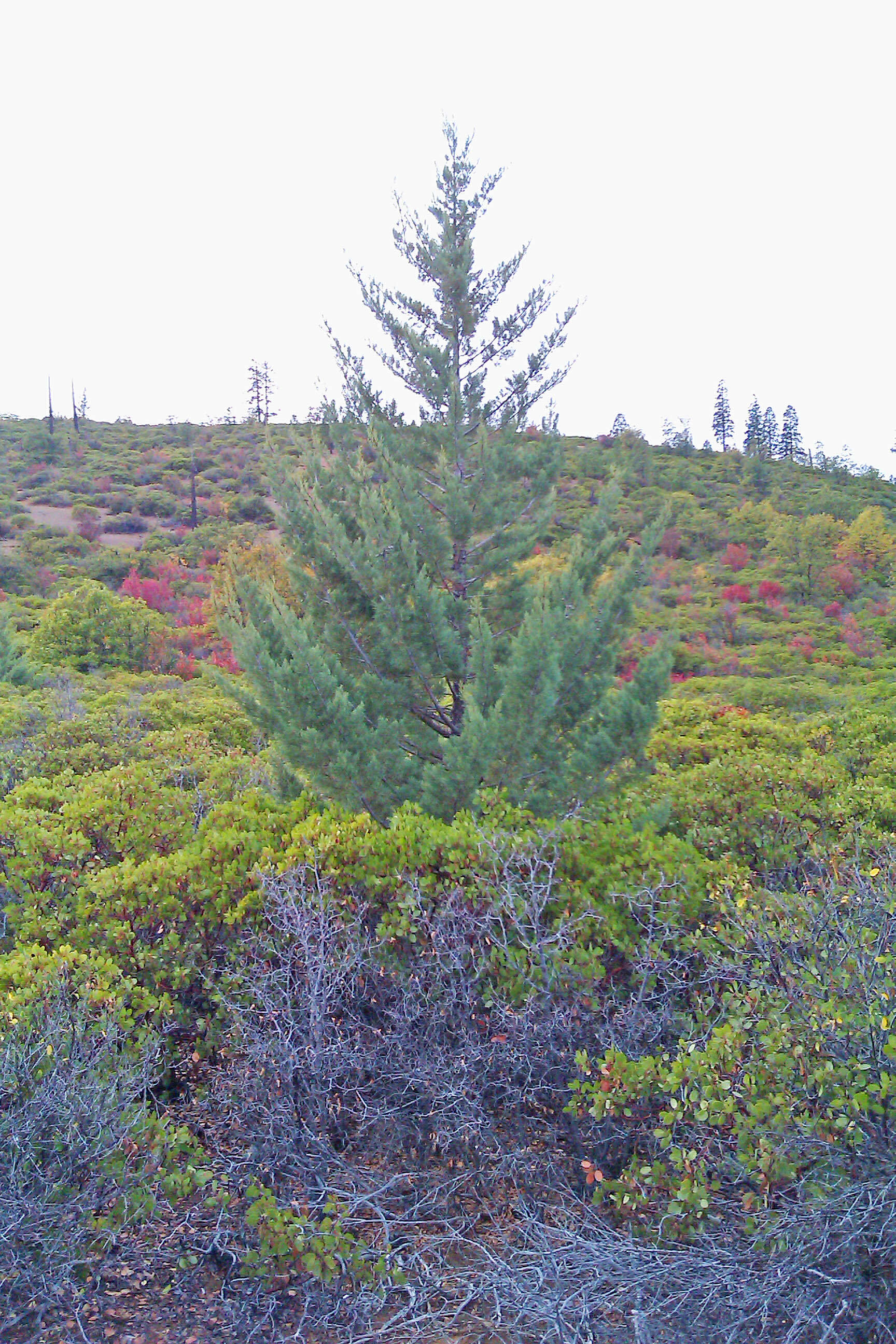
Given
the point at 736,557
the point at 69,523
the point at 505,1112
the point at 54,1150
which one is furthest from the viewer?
the point at 69,523

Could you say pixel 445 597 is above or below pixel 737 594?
above

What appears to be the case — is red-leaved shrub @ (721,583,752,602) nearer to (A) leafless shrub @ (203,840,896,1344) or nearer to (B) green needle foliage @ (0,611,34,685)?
(B) green needle foliage @ (0,611,34,685)

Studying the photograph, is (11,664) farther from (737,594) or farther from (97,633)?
(737,594)

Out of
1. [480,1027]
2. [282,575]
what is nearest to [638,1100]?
[480,1027]

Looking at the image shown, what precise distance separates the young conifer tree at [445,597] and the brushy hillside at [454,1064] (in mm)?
376

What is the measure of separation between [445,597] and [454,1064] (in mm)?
2960

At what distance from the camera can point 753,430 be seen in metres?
64.1

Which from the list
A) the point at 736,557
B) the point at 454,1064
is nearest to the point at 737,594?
the point at 736,557

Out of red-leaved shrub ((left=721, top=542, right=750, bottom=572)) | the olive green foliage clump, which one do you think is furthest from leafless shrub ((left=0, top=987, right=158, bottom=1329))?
red-leaved shrub ((left=721, top=542, right=750, bottom=572))

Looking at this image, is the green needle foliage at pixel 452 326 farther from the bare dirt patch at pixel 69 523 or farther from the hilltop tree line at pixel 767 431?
the hilltop tree line at pixel 767 431

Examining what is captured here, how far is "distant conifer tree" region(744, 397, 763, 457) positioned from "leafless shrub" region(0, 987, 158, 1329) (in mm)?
61532

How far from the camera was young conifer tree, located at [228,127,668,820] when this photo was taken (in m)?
5.11

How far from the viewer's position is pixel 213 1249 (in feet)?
10.0

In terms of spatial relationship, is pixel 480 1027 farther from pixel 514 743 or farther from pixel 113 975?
pixel 514 743
